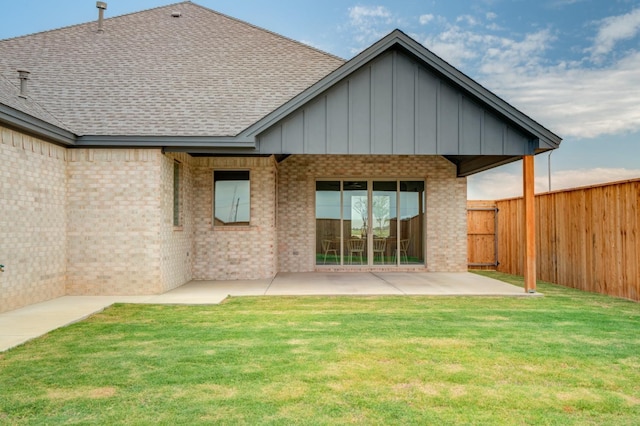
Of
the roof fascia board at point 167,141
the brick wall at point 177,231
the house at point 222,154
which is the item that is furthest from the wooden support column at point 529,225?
the brick wall at point 177,231

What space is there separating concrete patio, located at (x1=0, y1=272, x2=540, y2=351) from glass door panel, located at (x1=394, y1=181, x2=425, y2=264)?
832mm

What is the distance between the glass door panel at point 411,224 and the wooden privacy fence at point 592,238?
2689mm

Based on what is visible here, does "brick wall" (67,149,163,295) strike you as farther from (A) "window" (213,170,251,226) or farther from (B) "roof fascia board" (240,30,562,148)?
(A) "window" (213,170,251,226)

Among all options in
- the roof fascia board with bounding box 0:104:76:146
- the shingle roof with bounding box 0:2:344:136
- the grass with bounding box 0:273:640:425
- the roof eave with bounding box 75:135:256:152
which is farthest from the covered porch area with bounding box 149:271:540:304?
the roof fascia board with bounding box 0:104:76:146

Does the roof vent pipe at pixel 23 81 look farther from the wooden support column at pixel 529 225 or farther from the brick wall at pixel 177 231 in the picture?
the wooden support column at pixel 529 225

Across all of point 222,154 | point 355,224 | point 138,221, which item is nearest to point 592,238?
point 355,224

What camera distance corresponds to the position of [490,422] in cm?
336

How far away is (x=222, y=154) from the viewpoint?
1141cm

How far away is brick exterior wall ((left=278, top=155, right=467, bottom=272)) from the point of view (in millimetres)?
13695

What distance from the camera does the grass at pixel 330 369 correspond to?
354cm

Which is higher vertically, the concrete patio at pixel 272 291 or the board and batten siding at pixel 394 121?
the board and batten siding at pixel 394 121

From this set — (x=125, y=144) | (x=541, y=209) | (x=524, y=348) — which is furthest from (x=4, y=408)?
(x=541, y=209)

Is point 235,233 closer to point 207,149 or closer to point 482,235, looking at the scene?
point 207,149

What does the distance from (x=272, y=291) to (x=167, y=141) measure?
3.55m
